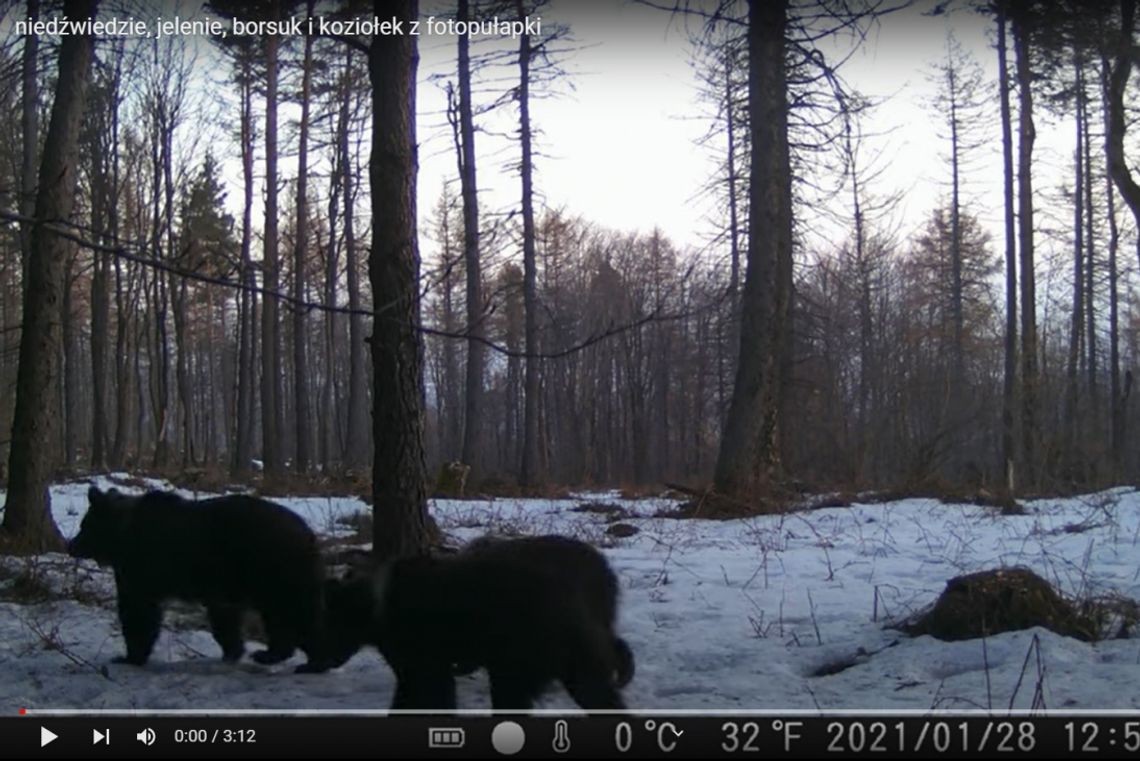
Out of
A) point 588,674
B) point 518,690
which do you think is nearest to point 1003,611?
point 588,674

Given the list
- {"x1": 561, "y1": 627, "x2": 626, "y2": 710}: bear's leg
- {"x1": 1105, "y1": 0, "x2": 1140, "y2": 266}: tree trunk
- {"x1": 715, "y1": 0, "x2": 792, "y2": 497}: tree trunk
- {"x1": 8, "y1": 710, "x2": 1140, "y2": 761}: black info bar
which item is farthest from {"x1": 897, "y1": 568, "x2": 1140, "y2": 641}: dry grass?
{"x1": 715, "y1": 0, "x2": 792, "y2": 497}: tree trunk

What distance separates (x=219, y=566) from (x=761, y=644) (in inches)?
106

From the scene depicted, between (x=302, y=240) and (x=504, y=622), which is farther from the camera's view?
(x=302, y=240)

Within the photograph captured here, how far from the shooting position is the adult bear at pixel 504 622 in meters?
3.28

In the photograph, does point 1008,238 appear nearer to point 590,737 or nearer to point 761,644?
point 761,644

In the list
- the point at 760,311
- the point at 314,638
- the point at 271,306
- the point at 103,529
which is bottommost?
the point at 314,638

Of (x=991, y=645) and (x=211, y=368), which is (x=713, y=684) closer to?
(x=991, y=645)

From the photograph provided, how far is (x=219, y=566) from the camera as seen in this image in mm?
4664

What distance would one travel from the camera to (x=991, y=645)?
434cm

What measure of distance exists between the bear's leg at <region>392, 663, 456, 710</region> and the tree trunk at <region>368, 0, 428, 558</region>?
2.09m

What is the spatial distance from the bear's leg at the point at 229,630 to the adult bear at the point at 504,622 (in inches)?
51.7

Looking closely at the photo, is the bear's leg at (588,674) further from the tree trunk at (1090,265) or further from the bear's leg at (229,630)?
the tree trunk at (1090,265)

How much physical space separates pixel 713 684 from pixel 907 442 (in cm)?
2089

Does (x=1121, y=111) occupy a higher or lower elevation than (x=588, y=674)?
higher
